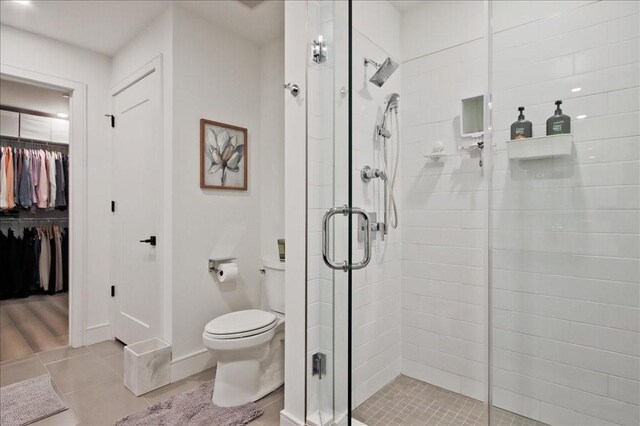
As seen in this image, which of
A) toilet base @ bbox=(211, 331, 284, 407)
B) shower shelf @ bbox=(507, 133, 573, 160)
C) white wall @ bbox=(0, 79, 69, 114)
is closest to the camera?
shower shelf @ bbox=(507, 133, 573, 160)

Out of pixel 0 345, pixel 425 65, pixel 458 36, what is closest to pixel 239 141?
pixel 425 65

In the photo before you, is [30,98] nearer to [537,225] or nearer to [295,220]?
[295,220]

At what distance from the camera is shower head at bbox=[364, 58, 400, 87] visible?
1784 mm

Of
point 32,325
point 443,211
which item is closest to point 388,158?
point 443,211

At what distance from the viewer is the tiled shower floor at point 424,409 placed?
5.47 feet

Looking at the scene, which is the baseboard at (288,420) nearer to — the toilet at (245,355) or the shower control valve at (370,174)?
the toilet at (245,355)

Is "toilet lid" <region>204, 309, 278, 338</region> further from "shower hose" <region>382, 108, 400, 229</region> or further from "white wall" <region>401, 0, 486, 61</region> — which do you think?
"white wall" <region>401, 0, 486, 61</region>

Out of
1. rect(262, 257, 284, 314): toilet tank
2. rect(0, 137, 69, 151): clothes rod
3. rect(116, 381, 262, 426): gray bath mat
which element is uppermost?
rect(0, 137, 69, 151): clothes rod

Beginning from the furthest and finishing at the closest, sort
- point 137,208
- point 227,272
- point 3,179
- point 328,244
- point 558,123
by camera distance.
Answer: point 3,179 < point 137,208 < point 227,272 < point 558,123 < point 328,244

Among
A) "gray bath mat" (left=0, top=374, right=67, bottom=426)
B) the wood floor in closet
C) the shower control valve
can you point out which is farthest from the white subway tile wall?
the wood floor in closet

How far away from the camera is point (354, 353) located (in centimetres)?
177

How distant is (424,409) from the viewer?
1.80m

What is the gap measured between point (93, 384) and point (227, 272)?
1.07 metres

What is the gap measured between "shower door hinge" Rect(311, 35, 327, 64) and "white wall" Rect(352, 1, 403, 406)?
281mm
